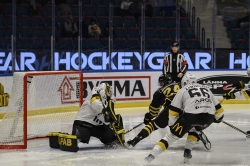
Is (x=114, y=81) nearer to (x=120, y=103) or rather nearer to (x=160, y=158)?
(x=120, y=103)

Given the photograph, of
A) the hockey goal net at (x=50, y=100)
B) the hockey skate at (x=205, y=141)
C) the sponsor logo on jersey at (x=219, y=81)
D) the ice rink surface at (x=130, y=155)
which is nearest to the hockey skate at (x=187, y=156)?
the ice rink surface at (x=130, y=155)

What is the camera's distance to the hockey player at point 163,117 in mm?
6569

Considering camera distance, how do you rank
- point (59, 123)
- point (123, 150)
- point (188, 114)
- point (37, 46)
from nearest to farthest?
1. point (188, 114)
2. point (123, 150)
3. point (59, 123)
4. point (37, 46)

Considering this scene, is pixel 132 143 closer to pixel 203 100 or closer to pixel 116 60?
pixel 203 100

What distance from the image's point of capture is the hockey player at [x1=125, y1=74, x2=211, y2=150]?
657 cm

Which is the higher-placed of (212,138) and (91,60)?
(91,60)

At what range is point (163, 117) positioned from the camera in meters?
7.09

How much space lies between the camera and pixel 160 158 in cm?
653

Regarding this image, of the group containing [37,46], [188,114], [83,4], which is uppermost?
[83,4]

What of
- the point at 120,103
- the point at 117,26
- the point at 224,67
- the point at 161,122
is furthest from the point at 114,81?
the point at 161,122

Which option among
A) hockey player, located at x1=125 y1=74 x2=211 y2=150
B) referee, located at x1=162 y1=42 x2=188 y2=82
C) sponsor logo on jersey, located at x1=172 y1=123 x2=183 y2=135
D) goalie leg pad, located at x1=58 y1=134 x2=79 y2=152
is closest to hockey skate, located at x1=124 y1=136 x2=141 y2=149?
hockey player, located at x1=125 y1=74 x2=211 y2=150

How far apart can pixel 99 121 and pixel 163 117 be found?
2.25ft

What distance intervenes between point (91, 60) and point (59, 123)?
11.5 ft

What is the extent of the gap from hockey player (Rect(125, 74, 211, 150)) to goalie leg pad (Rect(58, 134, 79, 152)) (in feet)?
1.99
